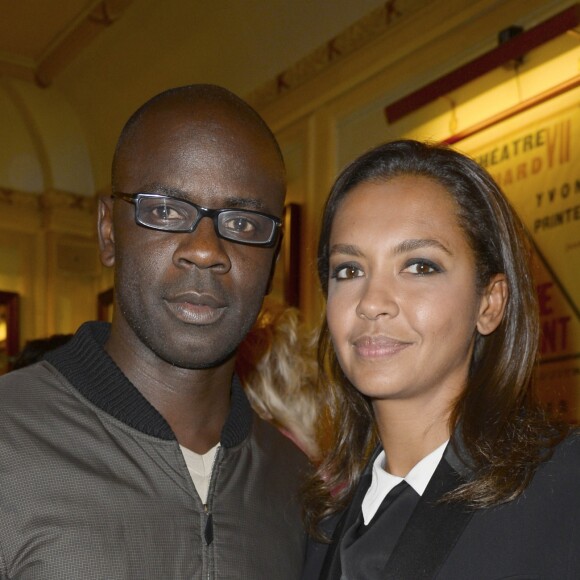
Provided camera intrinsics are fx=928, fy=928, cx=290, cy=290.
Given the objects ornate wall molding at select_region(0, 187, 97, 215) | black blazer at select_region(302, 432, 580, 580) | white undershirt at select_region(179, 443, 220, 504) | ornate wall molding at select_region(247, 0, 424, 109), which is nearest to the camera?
black blazer at select_region(302, 432, 580, 580)

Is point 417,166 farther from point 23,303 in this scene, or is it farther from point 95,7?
point 23,303

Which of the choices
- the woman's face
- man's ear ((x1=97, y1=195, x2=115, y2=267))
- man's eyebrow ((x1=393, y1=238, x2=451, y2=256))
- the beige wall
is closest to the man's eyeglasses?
man's ear ((x1=97, y1=195, x2=115, y2=267))

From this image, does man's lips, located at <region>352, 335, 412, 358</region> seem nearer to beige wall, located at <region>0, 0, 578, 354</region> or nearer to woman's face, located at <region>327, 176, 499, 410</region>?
woman's face, located at <region>327, 176, 499, 410</region>

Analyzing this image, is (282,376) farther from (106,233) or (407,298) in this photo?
(407,298)

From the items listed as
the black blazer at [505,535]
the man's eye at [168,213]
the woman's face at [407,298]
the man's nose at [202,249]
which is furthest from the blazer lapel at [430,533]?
the man's eye at [168,213]

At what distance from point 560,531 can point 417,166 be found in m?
0.70

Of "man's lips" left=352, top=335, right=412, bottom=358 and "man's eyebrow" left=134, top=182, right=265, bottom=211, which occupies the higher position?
"man's eyebrow" left=134, top=182, right=265, bottom=211

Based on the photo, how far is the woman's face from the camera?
1610 millimetres

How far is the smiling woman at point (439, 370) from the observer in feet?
4.89

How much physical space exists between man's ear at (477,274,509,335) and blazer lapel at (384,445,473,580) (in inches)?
10.4

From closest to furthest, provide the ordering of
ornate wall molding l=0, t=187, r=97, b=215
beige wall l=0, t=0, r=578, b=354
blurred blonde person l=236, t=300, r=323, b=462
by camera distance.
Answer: blurred blonde person l=236, t=300, r=323, b=462, beige wall l=0, t=0, r=578, b=354, ornate wall molding l=0, t=187, r=97, b=215

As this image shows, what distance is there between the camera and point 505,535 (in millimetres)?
1452

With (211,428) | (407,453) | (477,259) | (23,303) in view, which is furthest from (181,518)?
(23,303)

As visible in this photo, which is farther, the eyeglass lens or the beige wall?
the beige wall
